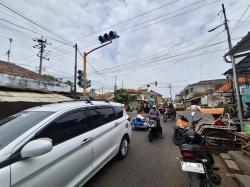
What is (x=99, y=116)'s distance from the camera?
13.1ft

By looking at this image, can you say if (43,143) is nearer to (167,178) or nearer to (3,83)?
(167,178)

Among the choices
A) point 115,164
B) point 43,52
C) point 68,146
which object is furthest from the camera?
point 43,52

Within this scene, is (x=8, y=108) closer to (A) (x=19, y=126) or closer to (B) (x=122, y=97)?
(A) (x=19, y=126)

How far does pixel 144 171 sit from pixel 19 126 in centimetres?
306

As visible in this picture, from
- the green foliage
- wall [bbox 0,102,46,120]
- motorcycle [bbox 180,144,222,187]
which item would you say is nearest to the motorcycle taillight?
motorcycle [bbox 180,144,222,187]

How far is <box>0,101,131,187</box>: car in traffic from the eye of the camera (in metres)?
2.00

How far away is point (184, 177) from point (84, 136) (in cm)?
255

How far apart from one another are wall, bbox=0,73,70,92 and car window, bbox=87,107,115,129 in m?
7.33

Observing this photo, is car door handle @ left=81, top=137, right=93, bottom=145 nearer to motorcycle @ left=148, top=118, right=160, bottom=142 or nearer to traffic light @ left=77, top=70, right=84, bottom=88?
motorcycle @ left=148, top=118, right=160, bottom=142

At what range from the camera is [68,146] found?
107 inches

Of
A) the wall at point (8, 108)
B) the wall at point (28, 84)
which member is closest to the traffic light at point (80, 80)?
the wall at point (8, 108)

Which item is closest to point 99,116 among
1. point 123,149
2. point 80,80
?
point 123,149

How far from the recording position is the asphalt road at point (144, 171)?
11.8 feet

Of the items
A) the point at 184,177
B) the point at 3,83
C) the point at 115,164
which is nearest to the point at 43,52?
the point at 3,83
